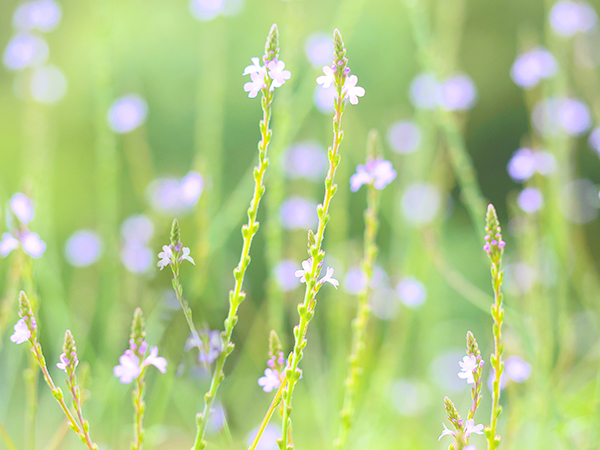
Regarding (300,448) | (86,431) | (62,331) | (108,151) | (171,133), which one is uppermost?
(171,133)

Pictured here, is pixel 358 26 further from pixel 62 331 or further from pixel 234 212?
pixel 62 331

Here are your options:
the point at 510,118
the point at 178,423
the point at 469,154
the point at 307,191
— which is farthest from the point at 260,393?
the point at 510,118

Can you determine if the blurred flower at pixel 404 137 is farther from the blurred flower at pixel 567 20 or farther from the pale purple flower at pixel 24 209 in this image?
the pale purple flower at pixel 24 209

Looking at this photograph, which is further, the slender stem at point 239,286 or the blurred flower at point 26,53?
the blurred flower at point 26,53

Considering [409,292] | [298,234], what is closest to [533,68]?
[409,292]

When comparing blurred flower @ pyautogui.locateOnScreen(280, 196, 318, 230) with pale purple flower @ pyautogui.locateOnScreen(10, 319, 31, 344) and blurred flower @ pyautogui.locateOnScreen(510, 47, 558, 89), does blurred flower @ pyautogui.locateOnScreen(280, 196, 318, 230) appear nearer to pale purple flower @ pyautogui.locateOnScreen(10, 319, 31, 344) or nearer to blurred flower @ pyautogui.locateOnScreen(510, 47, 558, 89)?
blurred flower @ pyautogui.locateOnScreen(510, 47, 558, 89)

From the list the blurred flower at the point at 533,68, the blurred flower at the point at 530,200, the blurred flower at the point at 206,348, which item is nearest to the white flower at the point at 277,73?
the blurred flower at the point at 206,348
